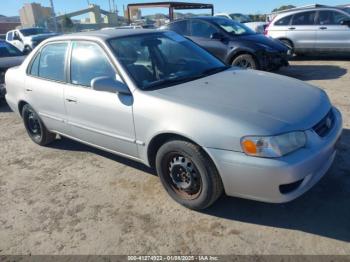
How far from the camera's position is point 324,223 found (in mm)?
2939

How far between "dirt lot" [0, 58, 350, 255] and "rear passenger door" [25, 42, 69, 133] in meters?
0.69

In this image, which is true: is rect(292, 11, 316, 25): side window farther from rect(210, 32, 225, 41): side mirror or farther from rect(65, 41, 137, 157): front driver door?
rect(65, 41, 137, 157): front driver door

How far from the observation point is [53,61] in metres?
4.38

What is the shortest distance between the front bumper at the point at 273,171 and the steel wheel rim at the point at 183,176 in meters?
0.32

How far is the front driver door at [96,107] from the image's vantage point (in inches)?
137

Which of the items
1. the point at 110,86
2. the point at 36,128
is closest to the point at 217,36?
the point at 36,128

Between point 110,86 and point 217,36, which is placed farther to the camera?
point 217,36

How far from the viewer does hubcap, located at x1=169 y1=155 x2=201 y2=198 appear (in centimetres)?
310

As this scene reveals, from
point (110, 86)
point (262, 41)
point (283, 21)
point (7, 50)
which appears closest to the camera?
point (110, 86)

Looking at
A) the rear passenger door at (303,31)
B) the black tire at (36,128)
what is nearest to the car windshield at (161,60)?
the black tire at (36,128)

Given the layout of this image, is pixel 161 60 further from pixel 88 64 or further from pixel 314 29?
pixel 314 29

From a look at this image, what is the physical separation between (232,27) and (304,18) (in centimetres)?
318

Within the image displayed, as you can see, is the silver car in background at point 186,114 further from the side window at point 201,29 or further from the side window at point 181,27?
the side window at point 181,27

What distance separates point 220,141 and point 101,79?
4.52ft
